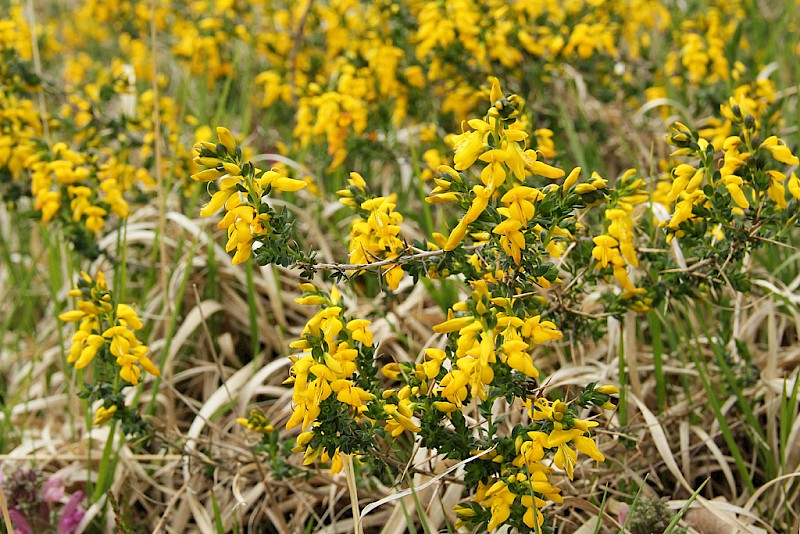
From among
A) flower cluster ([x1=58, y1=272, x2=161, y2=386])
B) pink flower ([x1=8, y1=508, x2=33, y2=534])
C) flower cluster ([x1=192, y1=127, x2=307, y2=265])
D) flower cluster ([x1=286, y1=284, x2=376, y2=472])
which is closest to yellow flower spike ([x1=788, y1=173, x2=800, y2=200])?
flower cluster ([x1=286, y1=284, x2=376, y2=472])

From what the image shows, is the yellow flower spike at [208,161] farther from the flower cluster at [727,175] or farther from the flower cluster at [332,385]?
the flower cluster at [727,175]

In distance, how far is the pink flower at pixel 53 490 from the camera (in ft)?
6.97

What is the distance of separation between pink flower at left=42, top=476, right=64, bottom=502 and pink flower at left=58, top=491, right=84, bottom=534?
53 millimetres

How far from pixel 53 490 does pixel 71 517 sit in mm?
102

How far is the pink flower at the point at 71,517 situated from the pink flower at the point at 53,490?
5cm

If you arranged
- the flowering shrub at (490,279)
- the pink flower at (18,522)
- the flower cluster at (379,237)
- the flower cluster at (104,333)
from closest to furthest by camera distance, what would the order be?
the flowering shrub at (490,279) < the flower cluster at (379,237) < the flower cluster at (104,333) < the pink flower at (18,522)

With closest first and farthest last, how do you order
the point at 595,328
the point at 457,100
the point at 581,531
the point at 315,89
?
the point at 581,531 < the point at 595,328 < the point at 315,89 < the point at 457,100

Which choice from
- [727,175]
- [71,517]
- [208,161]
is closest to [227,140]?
[208,161]

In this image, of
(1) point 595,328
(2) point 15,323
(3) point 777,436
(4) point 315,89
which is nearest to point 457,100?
(4) point 315,89

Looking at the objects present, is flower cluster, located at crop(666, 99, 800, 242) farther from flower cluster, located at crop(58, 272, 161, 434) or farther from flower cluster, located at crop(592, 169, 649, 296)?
flower cluster, located at crop(58, 272, 161, 434)

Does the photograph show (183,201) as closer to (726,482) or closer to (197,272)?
(197,272)

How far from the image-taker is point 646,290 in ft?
5.80

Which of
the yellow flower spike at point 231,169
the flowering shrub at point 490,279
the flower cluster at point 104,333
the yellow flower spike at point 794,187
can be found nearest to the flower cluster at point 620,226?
the flowering shrub at point 490,279

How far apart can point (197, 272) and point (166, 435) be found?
0.99m
